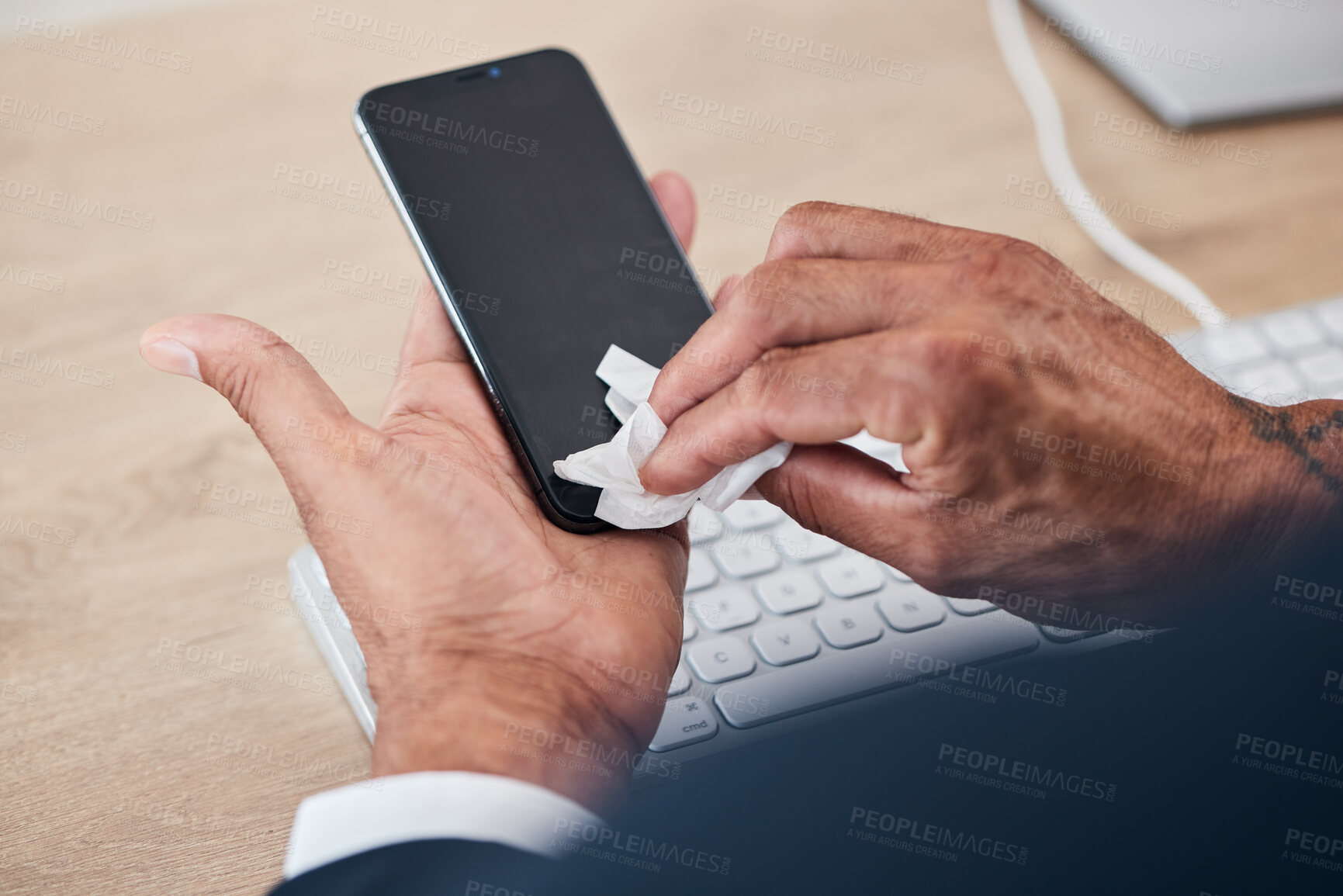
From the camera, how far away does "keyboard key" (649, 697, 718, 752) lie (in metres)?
0.62

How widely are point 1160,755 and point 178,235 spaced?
2.86 ft

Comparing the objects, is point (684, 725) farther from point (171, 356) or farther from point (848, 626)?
point (171, 356)

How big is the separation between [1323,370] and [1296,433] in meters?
0.21

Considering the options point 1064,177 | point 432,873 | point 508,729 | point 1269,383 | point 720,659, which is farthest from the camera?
point 1064,177

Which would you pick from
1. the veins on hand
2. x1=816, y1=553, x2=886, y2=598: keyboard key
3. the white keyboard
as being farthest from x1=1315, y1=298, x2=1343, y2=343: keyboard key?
x1=816, y1=553, x2=886, y2=598: keyboard key

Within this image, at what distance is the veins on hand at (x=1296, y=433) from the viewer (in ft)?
2.24

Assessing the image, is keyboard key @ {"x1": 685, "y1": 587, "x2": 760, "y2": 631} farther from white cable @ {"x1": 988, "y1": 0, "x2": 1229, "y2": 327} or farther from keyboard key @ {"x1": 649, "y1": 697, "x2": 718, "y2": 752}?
white cable @ {"x1": 988, "y1": 0, "x2": 1229, "y2": 327}

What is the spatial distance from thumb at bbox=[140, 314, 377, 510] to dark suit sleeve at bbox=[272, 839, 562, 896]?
0.25 m

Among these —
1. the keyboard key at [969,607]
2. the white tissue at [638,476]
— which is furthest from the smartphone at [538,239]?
the keyboard key at [969,607]

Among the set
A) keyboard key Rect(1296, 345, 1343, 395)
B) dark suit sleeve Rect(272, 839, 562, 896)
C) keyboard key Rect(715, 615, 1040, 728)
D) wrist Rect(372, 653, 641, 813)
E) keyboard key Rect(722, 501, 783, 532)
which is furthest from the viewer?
keyboard key Rect(1296, 345, 1343, 395)

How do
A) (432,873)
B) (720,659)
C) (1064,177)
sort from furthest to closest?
(1064,177) → (720,659) → (432,873)

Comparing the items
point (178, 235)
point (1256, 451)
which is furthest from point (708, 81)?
point (1256, 451)

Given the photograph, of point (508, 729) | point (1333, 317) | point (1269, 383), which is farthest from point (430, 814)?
point (1333, 317)

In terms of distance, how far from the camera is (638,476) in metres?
0.63
